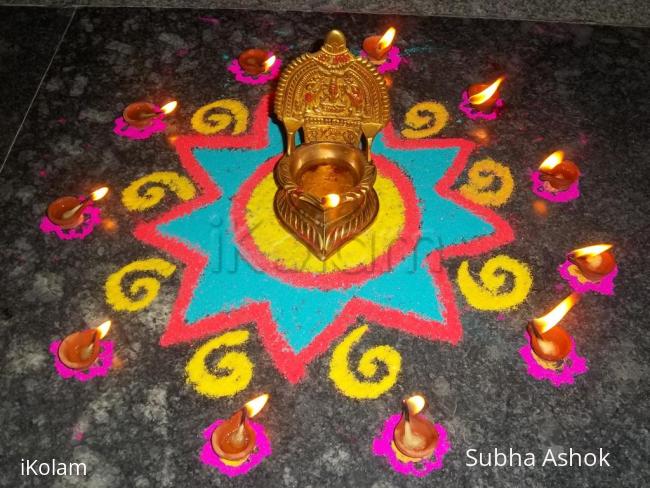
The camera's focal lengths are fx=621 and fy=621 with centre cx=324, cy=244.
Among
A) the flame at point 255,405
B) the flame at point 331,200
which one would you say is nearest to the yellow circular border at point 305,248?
the flame at point 331,200

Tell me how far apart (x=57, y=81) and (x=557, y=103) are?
2163 mm

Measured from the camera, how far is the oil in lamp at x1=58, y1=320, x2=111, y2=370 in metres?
1.88

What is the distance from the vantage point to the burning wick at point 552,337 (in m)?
1.91

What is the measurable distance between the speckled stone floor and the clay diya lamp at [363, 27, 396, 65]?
0.12 m

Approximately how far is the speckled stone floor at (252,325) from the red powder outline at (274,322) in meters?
0.04

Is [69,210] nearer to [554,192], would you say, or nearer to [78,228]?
[78,228]

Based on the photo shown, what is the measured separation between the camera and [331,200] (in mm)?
1926

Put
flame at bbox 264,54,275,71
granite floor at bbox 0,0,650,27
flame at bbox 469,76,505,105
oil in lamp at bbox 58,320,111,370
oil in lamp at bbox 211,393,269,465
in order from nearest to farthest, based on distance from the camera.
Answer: oil in lamp at bbox 211,393,269,465, oil in lamp at bbox 58,320,111,370, flame at bbox 469,76,505,105, flame at bbox 264,54,275,71, granite floor at bbox 0,0,650,27

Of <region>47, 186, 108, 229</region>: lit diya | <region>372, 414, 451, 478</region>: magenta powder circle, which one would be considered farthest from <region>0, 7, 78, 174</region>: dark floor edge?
<region>372, 414, 451, 478</region>: magenta powder circle

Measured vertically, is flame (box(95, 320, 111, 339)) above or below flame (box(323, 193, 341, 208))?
below

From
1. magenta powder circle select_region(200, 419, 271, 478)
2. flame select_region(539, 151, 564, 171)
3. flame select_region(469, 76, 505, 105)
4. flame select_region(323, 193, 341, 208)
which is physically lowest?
magenta powder circle select_region(200, 419, 271, 478)

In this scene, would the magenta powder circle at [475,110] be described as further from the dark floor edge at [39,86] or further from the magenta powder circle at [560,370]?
the dark floor edge at [39,86]

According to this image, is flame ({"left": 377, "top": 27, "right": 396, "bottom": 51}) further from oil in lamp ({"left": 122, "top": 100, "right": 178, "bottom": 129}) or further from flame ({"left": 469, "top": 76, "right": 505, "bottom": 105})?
oil in lamp ({"left": 122, "top": 100, "right": 178, "bottom": 129})

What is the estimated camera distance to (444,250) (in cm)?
217
